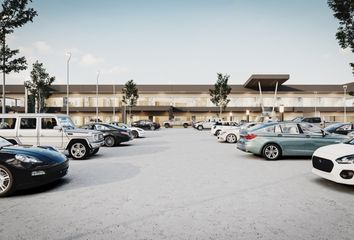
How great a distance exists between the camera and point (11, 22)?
1909 cm

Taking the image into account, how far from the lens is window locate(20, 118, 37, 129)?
10273mm

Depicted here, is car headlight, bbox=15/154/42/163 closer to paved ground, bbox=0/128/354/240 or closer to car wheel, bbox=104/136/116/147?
paved ground, bbox=0/128/354/240

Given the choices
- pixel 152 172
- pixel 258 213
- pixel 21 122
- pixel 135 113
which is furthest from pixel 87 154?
pixel 135 113

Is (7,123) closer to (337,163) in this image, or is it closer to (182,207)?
(182,207)

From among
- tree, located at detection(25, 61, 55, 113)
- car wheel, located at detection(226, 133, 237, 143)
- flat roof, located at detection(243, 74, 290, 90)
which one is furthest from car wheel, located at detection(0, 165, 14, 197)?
flat roof, located at detection(243, 74, 290, 90)

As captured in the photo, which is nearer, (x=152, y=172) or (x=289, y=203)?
(x=289, y=203)

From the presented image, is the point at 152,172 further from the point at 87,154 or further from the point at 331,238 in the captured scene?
the point at 331,238

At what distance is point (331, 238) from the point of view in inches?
140

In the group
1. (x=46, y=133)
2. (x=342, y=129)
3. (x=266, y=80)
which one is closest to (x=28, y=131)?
(x=46, y=133)

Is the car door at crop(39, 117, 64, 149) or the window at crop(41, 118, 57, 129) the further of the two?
the window at crop(41, 118, 57, 129)

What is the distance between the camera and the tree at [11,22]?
62.1 feet

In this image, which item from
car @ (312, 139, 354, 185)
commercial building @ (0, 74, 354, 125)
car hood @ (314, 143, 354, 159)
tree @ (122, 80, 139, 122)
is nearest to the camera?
car @ (312, 139, 354, 185)

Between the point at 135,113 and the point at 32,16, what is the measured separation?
36.4 metres

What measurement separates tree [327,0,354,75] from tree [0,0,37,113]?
23193 millimetres
